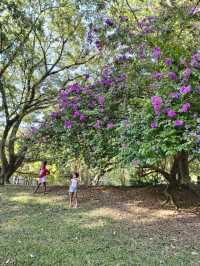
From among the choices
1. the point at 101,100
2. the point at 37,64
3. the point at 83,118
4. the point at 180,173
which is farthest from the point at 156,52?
the point at 37,64

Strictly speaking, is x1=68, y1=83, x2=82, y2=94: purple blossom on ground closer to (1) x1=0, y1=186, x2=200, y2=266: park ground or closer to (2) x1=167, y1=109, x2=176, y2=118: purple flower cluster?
(1) x1=0, y1=186, x2=200, y2=266: park ground

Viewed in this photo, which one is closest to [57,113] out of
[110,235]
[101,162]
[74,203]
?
[101,162]

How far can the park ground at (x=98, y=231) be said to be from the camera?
458 cm

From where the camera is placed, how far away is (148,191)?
932cm

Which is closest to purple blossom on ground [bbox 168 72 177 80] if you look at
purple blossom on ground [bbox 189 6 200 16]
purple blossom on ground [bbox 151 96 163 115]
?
purple blossom on ground [bbox 151 96 163 115]

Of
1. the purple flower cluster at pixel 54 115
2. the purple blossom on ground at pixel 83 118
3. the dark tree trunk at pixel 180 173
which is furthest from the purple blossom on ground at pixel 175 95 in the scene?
the purple flower cluster at pixel 54 115

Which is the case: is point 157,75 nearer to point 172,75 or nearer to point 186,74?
point 172,75

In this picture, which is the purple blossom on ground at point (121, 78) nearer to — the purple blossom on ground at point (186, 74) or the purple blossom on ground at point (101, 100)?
the purple blossom on ground at point (101, 100)

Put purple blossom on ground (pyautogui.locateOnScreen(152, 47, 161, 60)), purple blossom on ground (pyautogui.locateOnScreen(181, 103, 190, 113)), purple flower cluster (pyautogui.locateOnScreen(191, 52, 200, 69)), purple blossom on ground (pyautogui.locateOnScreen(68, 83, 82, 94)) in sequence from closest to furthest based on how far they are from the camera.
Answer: purple blossom on ground (pyautogui.locateOnScreen(181, 103, 190, 113)) → purple flower cluster (pyautogui.locateOnScreen(191, 52, 200, 69)) → purple blossom on ground (pyautogui.locateOnScreen(152, 47, 161, 60)) → purple blossom on ground (pyautogui.locateOnScreen(68, 83, 82, 94))

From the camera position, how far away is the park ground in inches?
180

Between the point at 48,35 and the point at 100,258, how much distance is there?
31.9ft

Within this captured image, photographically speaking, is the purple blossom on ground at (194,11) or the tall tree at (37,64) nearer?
the purple blossom on ground at (194,11)

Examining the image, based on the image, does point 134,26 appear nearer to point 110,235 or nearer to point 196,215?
point 196,215

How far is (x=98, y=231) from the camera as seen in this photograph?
19.2 ft
